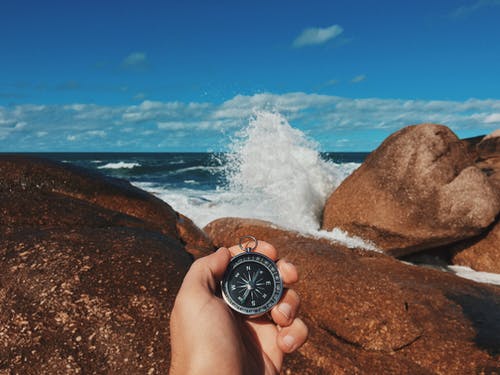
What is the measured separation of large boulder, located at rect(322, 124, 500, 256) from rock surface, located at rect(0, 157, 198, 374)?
4368 mm

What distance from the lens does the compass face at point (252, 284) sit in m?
2.02

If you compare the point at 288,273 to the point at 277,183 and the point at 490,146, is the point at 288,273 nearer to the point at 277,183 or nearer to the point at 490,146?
the point at 277,183

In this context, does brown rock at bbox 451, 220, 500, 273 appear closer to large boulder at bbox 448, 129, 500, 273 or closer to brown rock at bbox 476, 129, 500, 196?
large boulder at bbox 448, 129, 500, 273

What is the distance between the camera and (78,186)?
16.1 ft

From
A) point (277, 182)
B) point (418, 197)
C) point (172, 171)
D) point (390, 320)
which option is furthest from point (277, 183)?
point (172, 171)

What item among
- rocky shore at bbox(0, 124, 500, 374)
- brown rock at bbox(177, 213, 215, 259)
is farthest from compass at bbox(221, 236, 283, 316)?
brown rock at bbox(177, 213, 215, 259)

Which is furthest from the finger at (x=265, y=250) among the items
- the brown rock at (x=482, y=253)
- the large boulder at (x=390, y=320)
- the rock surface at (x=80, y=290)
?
the brown rock at (x=482, y=253)

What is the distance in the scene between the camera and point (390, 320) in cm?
326

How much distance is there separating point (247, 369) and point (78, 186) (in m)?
3.76

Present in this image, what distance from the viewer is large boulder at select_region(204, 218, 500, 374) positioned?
9.46ft

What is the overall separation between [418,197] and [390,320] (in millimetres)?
4106

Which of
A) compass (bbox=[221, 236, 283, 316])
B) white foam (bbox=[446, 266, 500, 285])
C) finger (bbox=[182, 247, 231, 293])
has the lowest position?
white foam (bbox=[446, 266, 500, 285])

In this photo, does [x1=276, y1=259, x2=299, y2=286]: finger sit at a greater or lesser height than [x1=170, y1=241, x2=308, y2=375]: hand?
greater

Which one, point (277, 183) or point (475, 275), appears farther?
point (277, 183)
